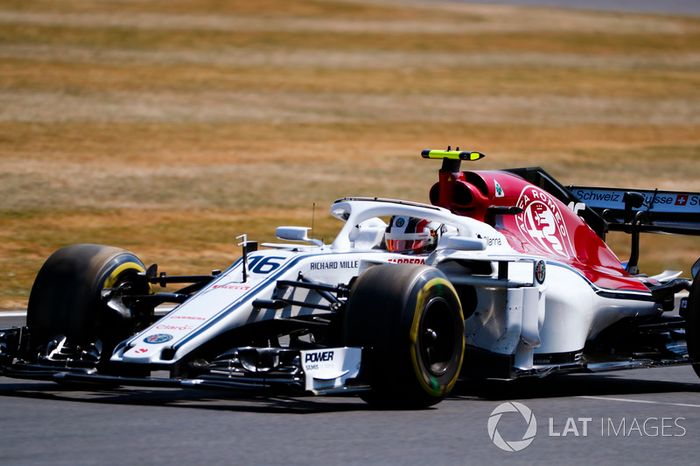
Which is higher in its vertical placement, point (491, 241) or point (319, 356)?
point (491, 241)

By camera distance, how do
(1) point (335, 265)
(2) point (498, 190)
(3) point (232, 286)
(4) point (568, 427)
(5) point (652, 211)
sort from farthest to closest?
(5) point (652, 211) → (2) point (498, 190) → (1) point (335, 265) → (3) point (232, 286) → (4) point (568, 427)

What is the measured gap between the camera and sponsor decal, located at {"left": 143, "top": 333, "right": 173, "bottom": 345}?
9039 millimetres

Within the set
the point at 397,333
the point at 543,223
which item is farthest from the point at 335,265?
the point at 543,223

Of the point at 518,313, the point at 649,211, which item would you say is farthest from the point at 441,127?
the point at 518,313

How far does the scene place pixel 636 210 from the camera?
41.3 feet

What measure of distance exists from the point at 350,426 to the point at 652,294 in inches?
163

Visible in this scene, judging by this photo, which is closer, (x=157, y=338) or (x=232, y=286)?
(x=157, y=338)

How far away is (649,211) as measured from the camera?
1243 centimetres

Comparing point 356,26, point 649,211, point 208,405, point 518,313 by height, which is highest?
point 356,26

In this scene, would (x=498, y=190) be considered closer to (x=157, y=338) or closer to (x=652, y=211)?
(x=652, y=211)

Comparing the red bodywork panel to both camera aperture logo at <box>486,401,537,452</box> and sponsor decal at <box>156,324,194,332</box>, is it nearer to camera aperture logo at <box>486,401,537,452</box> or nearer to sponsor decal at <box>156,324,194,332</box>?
camera aperture logo at <box>486,401,537,452</box>

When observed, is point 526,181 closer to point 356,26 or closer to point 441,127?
point 441,127

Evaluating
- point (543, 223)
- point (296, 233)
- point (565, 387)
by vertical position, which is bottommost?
point (565, 387)

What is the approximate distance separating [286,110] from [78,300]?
26793 mm
